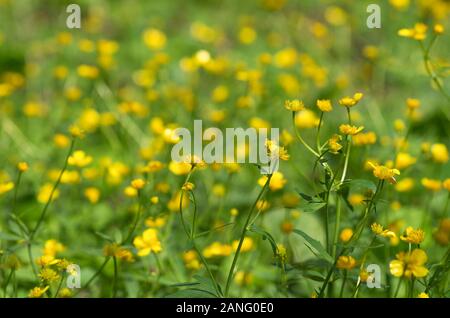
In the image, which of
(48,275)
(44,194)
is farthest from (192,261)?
(44,194)

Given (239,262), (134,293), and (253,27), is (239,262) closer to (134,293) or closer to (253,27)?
(134,293)

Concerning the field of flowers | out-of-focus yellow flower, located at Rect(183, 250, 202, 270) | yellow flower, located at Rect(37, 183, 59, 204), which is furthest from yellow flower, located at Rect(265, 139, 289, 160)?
yellow flower, located at Rect(37, 183, 59, 204)

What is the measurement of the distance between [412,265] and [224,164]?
87 cm

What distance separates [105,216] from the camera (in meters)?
2.21

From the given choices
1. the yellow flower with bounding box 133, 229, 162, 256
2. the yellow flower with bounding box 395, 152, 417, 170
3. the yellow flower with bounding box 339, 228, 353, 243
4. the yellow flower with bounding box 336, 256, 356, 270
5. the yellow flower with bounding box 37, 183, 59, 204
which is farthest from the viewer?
the yellow flower with bounding box 37, 183, 59, 204

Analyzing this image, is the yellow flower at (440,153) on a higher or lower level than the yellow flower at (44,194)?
higher

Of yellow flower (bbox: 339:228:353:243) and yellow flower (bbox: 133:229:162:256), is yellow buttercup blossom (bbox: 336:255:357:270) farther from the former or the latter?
yellow flower (bbox: 133:229:162:256)

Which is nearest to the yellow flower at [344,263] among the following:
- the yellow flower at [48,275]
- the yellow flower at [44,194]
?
the yellow flower at [48,275]

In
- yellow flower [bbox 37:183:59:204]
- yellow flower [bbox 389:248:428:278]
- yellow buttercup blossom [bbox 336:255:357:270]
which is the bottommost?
yellow flower [bbox 37:183:59:204]

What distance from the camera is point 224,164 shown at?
2.10 meters

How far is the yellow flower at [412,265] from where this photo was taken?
1.33 metres

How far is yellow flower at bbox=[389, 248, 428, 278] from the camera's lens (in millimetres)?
1332

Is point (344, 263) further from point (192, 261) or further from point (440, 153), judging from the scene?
point (440, 153)

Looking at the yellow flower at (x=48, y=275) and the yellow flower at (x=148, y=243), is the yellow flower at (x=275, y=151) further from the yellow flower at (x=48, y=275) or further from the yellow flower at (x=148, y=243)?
the yellow flower at (x=48, y=275)
